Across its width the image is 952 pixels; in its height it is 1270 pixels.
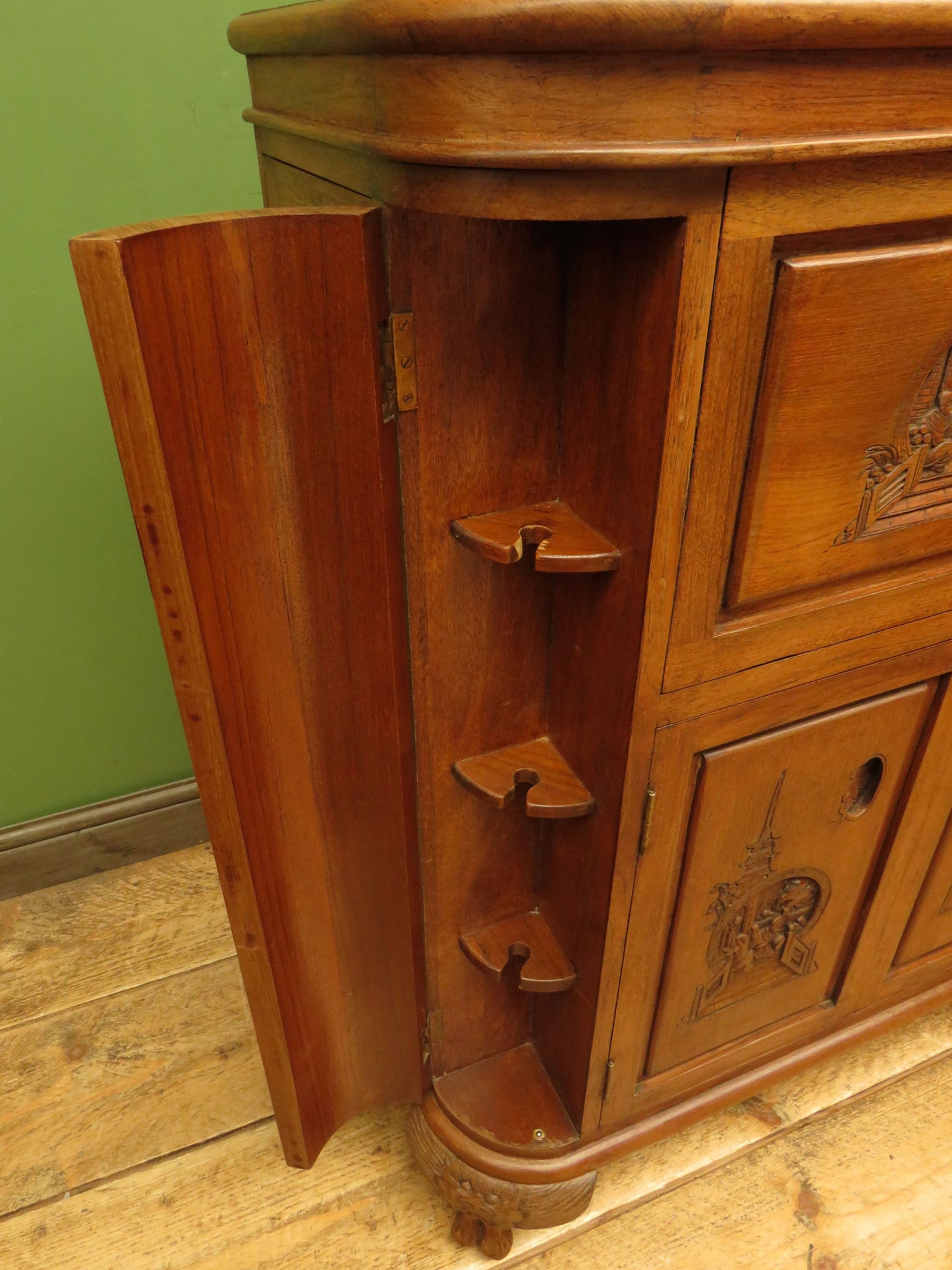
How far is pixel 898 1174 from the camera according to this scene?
1075 millimetres

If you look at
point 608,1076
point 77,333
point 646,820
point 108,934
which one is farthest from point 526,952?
point 77,333

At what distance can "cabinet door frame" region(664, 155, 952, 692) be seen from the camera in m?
0.52

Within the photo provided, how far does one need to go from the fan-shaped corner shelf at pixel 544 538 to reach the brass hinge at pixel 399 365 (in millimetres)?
104

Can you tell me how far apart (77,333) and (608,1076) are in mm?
1075

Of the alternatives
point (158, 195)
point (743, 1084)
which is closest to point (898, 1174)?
point (743, 1084)

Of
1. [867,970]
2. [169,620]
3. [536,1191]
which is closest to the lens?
[169,620]

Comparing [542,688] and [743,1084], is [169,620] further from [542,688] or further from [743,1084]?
[743,1084]

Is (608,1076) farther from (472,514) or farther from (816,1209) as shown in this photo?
(472,514)

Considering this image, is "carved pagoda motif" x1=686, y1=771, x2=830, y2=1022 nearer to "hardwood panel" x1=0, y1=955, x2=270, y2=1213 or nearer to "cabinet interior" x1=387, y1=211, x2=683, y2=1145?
"cabinet interior" x1=387, y1=211, x2=683, y2=1145

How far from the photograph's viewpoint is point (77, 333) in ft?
3.77

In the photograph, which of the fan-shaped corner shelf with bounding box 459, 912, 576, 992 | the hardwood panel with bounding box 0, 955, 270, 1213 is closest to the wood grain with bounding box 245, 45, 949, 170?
the fan-shaped corner shelf with bounding box 459, 912, 576, 992

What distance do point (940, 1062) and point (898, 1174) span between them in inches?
7.4

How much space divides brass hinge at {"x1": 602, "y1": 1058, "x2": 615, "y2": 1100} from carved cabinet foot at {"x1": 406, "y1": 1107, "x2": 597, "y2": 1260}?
0.37 ft

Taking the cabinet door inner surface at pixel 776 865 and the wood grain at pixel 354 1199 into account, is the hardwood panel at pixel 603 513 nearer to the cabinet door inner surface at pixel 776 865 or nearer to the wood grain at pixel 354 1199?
the cabinet door inner surface at pixel 776 865
